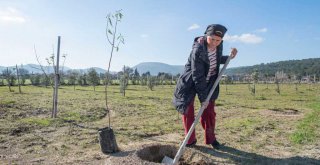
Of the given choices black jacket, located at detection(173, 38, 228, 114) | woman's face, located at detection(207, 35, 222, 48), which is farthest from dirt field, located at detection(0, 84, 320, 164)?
woman's face, located at detection(207, 35, 222, 48)

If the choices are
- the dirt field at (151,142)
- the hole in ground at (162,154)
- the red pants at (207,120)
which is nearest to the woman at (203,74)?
the red pants at (207,120)

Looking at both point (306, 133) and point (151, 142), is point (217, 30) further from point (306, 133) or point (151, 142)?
point (306, 133)

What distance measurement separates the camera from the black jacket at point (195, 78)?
5.29 m

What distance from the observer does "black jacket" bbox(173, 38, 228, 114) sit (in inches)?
208

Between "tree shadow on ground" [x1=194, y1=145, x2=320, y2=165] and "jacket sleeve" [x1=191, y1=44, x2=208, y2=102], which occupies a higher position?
"jacket sleeve" [x1=191, y1=44, x2=208, y2=102]

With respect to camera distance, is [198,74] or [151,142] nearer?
[198,74]

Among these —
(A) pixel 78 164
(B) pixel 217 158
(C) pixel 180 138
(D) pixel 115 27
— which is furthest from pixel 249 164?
(D) pixel 115 27

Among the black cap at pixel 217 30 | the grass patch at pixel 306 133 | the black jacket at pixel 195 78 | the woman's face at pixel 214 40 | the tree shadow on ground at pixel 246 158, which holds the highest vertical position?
the black cap at pixel 217 30

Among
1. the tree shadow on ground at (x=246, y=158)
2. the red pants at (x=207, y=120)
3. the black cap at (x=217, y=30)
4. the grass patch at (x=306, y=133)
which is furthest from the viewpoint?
the grass patch at (x=306, y=133)

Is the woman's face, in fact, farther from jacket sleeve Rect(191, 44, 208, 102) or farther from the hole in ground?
the hole in ground

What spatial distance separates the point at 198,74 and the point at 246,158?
1703 millimetres

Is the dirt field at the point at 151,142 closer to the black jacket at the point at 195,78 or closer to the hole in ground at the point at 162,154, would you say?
the hole in ground at the point at 162,154

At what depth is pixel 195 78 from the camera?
5.33 m

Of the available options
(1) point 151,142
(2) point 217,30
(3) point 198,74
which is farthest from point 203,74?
(1) point 151,142
